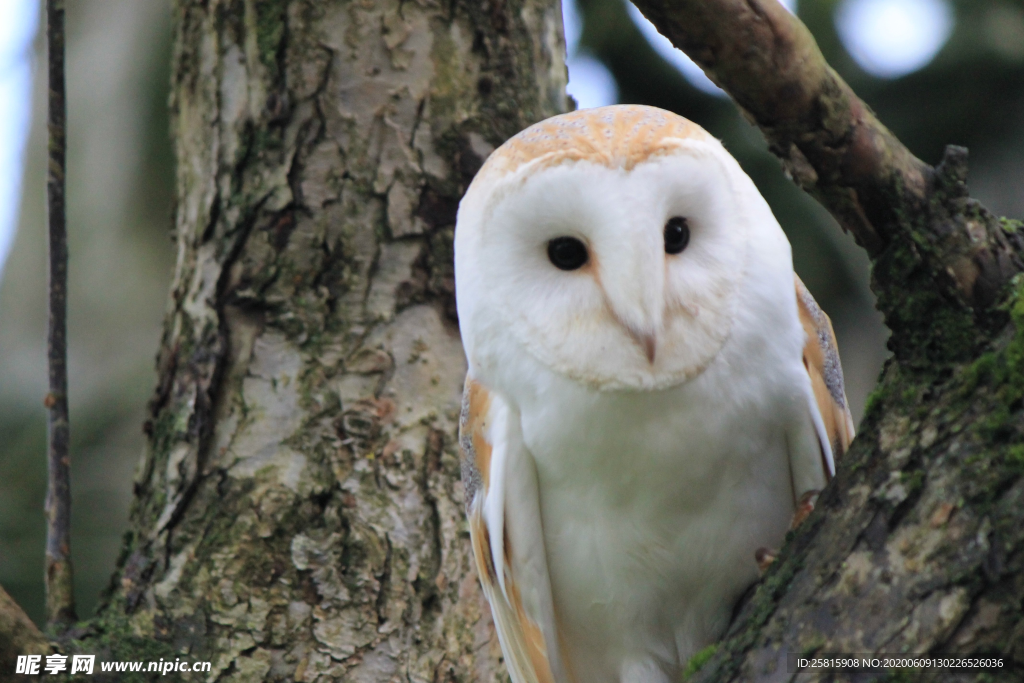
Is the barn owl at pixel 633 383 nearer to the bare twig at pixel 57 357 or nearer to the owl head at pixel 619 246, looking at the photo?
the owl head at pixel 619 246

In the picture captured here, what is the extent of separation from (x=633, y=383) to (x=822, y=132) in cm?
53

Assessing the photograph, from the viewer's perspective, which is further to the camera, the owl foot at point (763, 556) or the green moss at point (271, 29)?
the green moss at point (271, 29)

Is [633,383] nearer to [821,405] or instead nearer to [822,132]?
[821,405]

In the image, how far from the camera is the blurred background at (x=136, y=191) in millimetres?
4145

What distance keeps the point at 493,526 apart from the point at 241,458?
664 millimetres

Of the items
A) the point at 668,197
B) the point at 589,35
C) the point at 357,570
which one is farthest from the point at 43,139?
the point at 668,197

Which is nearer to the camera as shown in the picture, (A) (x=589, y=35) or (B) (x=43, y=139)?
(B) (x=43, y=139)

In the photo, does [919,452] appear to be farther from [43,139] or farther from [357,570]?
[43,139]

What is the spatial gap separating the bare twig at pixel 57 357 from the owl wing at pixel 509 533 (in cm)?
78

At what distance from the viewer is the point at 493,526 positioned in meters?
1.86

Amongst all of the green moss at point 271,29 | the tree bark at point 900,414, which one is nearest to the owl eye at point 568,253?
the tree bark at point 900,414

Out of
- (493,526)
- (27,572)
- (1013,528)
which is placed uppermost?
(1013,528)

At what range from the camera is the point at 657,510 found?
1.73m

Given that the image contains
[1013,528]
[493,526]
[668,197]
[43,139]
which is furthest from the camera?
[43,139]
